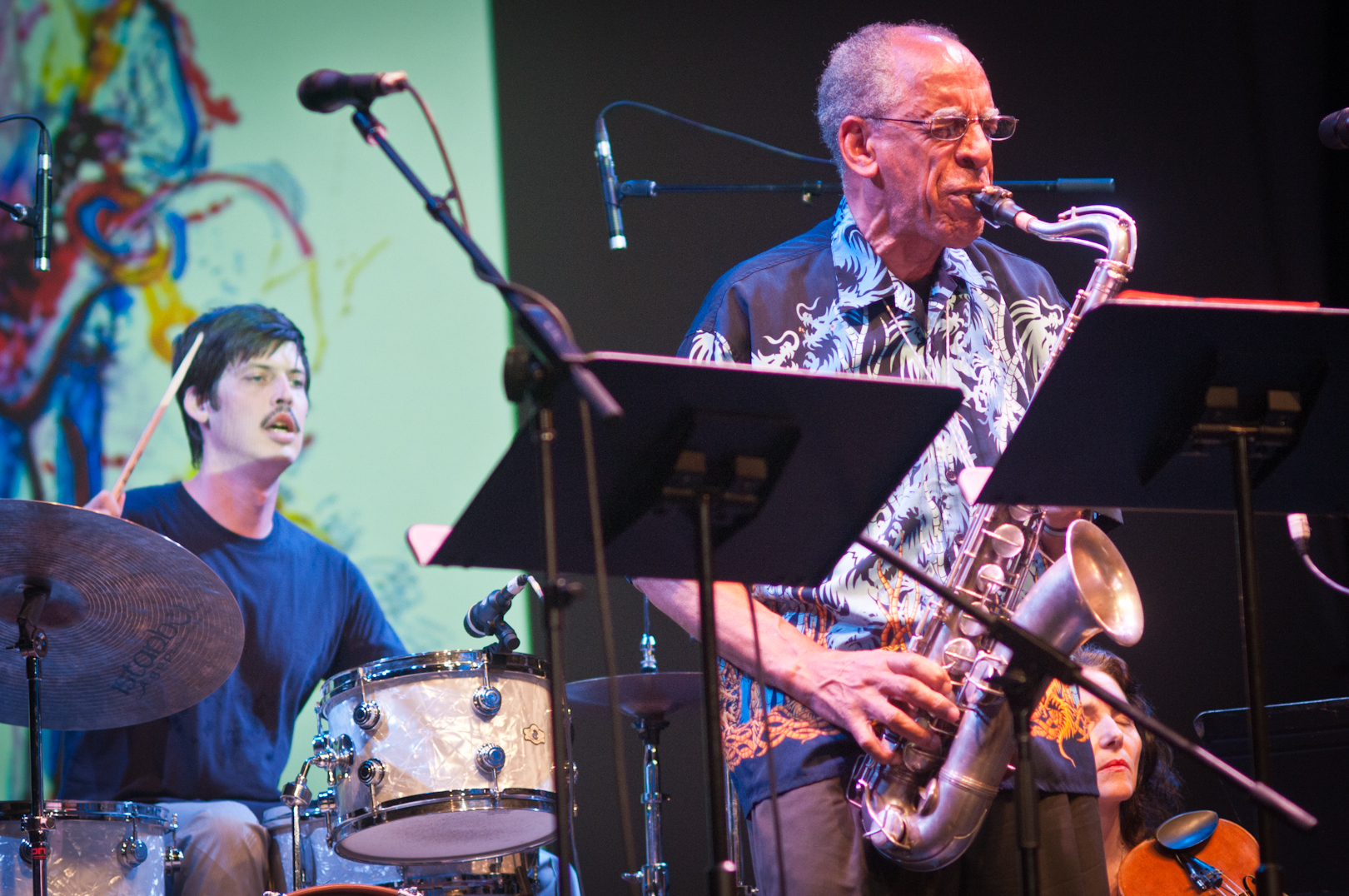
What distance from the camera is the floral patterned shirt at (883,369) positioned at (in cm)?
239

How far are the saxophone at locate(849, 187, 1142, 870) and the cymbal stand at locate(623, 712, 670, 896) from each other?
178 centimetres

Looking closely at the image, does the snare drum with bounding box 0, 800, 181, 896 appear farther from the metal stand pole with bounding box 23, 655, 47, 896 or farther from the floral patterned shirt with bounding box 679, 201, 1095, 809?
the floral patterned shirt with bounding box 679, 201, 1095, 809

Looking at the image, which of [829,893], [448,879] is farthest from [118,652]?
[829,893]

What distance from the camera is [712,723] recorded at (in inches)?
70.3

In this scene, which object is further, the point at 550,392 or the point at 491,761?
the point at 491,761

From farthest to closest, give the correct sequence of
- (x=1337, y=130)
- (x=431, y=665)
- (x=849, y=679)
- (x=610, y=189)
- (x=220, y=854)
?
(x=220, y=854), (x=431, y=665), (x=610, y=189), (x=1337, y=130), (x=849, y=679)

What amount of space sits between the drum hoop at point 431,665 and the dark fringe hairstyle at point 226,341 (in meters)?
1.39

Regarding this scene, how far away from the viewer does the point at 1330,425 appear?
198 centimetres

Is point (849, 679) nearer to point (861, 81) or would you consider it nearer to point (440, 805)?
point (861, 81)

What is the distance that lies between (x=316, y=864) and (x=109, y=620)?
0.97 metres

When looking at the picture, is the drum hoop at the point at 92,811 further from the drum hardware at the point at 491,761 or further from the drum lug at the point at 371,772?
the drum hardware at the point at 491,761

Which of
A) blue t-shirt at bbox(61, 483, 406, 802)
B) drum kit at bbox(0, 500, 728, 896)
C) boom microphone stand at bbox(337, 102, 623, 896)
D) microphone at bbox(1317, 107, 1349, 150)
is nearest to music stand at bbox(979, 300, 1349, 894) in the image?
boom microphone stand at bbox(337, 102, 623, 896)

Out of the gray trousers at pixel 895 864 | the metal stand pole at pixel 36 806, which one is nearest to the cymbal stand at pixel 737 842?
the gray trousers at pixel 895 864

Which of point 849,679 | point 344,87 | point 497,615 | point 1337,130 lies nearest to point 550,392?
point 344,87
